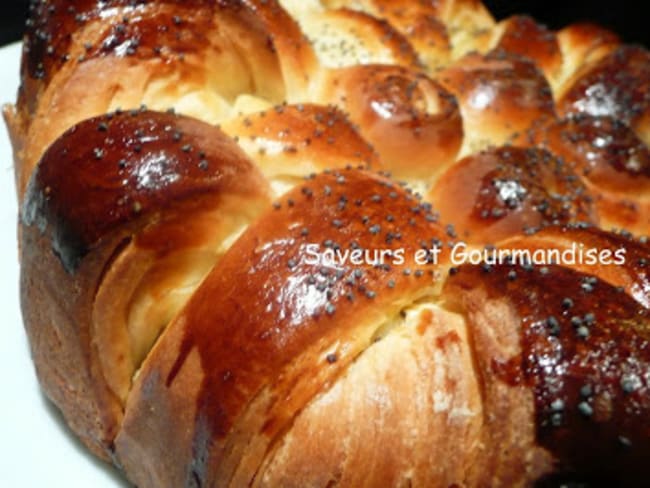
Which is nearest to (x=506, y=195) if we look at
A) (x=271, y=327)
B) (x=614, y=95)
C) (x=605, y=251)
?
(x=605, y=251)

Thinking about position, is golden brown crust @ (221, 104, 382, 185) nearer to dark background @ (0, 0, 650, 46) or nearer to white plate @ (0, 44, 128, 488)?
white plate @ (0, 44, 128, 488)

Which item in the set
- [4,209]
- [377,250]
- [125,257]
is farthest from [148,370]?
[4,209]

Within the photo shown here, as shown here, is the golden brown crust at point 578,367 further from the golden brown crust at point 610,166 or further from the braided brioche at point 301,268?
the golden brown crust at point 610,166

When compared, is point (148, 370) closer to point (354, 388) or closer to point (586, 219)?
point (354, 388)

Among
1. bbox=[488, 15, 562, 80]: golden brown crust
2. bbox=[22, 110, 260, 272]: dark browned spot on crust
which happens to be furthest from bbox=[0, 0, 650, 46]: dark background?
bbox=[22, 110, 260, 272]: dark browned spot on crust

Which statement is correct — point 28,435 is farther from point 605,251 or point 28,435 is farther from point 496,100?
point 496,100
